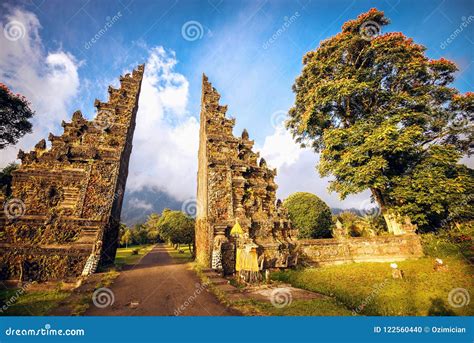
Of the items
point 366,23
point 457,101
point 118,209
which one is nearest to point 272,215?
point 118,209

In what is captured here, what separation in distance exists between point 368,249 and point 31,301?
64.5ft

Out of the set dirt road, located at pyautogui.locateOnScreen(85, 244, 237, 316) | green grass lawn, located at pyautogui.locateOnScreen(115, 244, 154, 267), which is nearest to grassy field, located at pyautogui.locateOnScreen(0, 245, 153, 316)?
dirt road, located at pyautogui.locateOnScreen(85, 244, 237, 316)

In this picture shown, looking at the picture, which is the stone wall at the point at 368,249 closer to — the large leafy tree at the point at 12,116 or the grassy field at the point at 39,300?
the grassy field at the point at 39,300

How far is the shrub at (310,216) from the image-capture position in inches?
1047

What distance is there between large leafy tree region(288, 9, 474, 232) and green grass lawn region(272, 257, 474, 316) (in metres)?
4.96

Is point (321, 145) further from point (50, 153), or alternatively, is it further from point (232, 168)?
point (50, 153)

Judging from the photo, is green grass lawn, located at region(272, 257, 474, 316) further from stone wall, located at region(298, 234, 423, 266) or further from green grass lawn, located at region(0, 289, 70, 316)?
green grass lawn, located at region(0, 289, 70, 316)

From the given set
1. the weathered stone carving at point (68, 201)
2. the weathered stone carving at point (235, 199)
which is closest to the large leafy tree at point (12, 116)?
the weathered stone carving at point (68, 201)

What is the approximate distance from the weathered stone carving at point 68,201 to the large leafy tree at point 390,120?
17689 millimetres

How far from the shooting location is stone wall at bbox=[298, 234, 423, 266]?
47.3ft

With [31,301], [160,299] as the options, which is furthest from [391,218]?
[31,301]

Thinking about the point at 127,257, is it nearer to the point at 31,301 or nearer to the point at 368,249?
the point at 31,301

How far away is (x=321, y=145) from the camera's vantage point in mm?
21844

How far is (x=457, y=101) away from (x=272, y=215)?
723 inches
